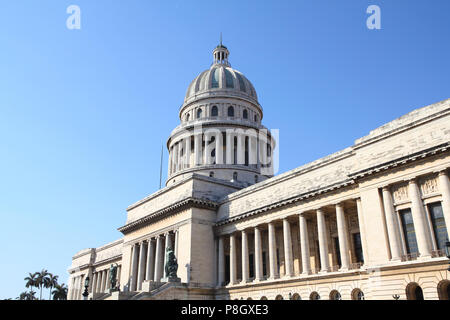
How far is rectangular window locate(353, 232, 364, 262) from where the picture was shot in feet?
102

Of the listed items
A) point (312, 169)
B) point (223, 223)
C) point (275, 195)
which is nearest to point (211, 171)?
point (223, 223)

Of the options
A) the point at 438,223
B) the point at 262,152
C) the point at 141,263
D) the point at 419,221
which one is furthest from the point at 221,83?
the point at 438,223

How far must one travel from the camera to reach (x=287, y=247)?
35594 millimetres

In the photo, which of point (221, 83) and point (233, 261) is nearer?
point (233, 261)

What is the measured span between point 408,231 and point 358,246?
5.96m

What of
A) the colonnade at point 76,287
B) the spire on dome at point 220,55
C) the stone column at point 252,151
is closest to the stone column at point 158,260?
the stone column at point 252,151

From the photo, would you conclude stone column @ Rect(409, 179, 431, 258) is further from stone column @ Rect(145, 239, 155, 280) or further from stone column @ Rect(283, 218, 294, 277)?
stone column @ Rect(145, 239, 155, 280)

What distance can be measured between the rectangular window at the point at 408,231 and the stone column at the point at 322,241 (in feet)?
23.7

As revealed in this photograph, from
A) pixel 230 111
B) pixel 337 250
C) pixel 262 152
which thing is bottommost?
pixel 337 250

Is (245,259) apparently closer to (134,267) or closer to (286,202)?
(286,202)

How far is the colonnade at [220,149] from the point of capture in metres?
58.5

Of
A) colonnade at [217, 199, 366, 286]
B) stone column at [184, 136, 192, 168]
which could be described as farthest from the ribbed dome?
colonnade at [217, 199, 366, 286]

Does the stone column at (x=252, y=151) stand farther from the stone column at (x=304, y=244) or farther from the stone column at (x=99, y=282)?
the stone column at (x=99, y=282)
